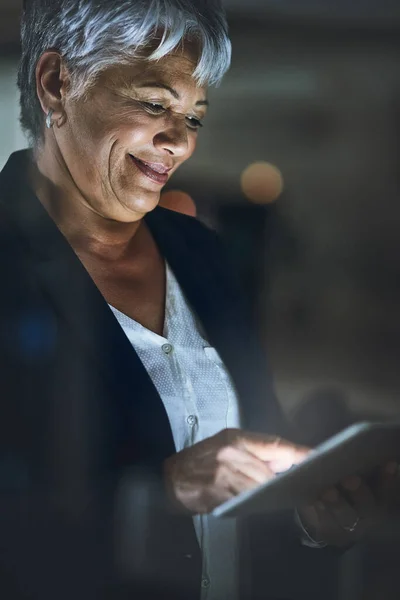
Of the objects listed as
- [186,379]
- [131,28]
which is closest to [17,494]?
[186,379]

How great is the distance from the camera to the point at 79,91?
4.93 feet

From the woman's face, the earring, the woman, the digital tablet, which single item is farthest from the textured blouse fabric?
the earring

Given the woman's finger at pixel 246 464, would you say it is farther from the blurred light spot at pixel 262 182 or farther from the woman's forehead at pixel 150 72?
the woman's forehead at pixel 150 72

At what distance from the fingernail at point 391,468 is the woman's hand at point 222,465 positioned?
14cm

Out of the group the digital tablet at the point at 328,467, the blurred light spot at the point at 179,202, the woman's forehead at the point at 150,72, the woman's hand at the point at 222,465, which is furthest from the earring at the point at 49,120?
the digital tablet at the point at 328,467

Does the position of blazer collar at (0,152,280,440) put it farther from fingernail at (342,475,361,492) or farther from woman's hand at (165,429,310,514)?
fingernail at (342,475,361,492)

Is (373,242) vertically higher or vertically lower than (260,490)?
higher

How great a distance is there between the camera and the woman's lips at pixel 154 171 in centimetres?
150

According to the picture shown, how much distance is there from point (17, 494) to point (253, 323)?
1.78 ft

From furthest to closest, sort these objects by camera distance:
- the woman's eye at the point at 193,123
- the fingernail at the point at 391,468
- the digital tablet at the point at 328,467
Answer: the woman's eye at the point at 193,123
the fingernail at the point at 391,468
the digital tablet at the point at 328,467

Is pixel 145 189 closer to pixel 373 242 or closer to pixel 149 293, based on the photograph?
pixel 149 293

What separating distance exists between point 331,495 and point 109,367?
1.52 feet

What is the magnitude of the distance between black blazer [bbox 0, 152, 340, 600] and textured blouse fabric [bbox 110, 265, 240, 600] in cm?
2

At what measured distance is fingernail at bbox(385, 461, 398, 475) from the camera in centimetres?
140
